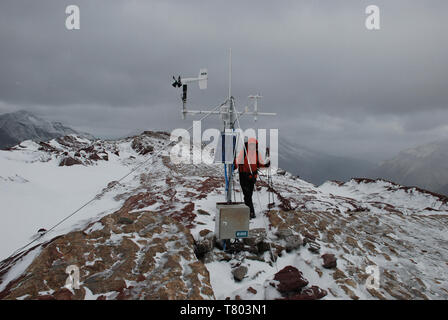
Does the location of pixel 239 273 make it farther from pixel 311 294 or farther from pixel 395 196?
pixel 395 196

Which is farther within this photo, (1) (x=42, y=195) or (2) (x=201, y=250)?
(1) (x=42, y=195)

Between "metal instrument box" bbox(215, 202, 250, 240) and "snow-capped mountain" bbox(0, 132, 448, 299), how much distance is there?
0.67m

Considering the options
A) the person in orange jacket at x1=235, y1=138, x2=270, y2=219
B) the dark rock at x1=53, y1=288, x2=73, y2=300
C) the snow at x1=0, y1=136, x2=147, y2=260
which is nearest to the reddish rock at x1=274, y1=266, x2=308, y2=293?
the person in orange jacket at x1=235, y1=138, x2=270, y2=219

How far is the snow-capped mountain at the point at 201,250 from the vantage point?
5.03 meters

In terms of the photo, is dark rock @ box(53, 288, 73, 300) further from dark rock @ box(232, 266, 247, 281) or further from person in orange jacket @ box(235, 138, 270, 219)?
person in orange jacket @ box(235, 138, 270, 219)

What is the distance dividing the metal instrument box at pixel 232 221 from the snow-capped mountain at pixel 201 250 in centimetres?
67

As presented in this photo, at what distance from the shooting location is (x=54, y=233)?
9.02 meters

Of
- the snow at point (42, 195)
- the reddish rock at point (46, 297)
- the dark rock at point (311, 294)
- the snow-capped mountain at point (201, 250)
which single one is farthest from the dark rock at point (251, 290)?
the snow at point (42, 195)

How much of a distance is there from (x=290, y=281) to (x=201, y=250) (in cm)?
279

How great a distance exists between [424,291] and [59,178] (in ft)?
72.7

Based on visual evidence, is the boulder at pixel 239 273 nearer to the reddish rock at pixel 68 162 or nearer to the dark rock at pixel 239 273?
the dark rock at pixel 239 273

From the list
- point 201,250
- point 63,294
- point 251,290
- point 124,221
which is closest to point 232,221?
point 201,250

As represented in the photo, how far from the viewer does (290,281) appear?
5680 millimetres
